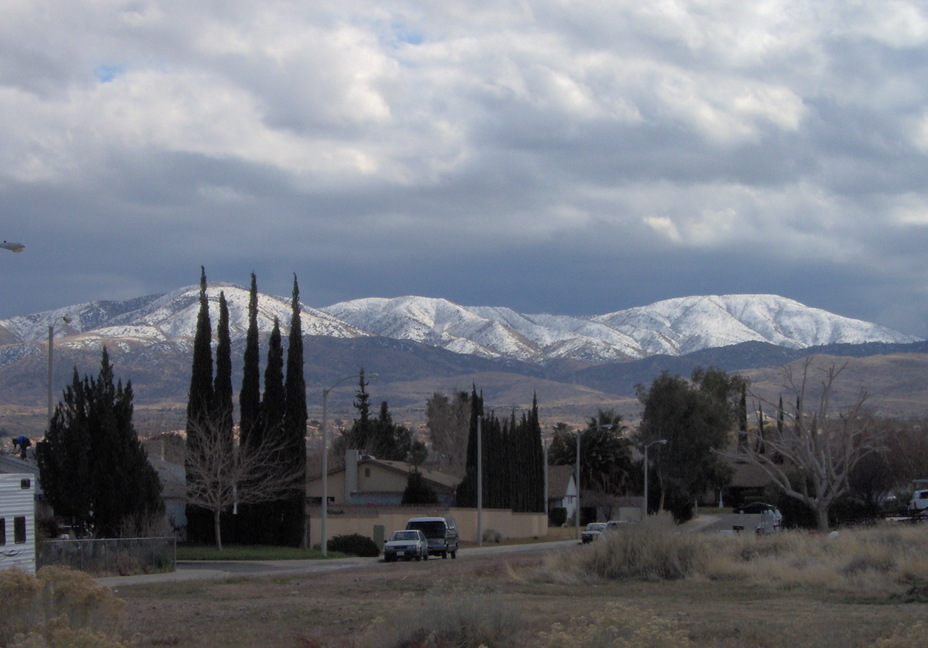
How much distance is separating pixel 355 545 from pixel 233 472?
680cm

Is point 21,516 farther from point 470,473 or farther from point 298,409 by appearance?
point 470,473

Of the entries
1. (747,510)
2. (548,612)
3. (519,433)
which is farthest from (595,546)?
(747,510)

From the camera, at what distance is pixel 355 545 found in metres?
52.1

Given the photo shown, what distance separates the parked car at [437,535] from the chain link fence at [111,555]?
12578 millimetres

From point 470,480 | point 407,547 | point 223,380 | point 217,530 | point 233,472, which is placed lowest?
point 407,547

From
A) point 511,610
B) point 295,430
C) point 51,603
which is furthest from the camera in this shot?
point 295,430

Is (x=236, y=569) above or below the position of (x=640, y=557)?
below

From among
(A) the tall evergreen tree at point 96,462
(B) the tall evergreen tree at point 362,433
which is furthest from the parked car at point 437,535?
(B) the tall evergreen tree at point 362,433

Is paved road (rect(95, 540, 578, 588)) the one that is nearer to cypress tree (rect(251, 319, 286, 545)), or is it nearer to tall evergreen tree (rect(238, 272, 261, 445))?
cypress tree (rect(251, 319, 286, 545))

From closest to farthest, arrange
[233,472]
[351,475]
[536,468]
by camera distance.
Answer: [233,472], [351,475], [536,468]

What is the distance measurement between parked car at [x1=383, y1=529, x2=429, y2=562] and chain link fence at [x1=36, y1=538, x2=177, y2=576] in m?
9.60

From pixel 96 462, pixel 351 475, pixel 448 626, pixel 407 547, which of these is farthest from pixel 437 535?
pixel 448 626

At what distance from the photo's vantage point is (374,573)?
115ft

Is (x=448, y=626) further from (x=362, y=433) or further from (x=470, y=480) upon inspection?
(x=362, y=433)
